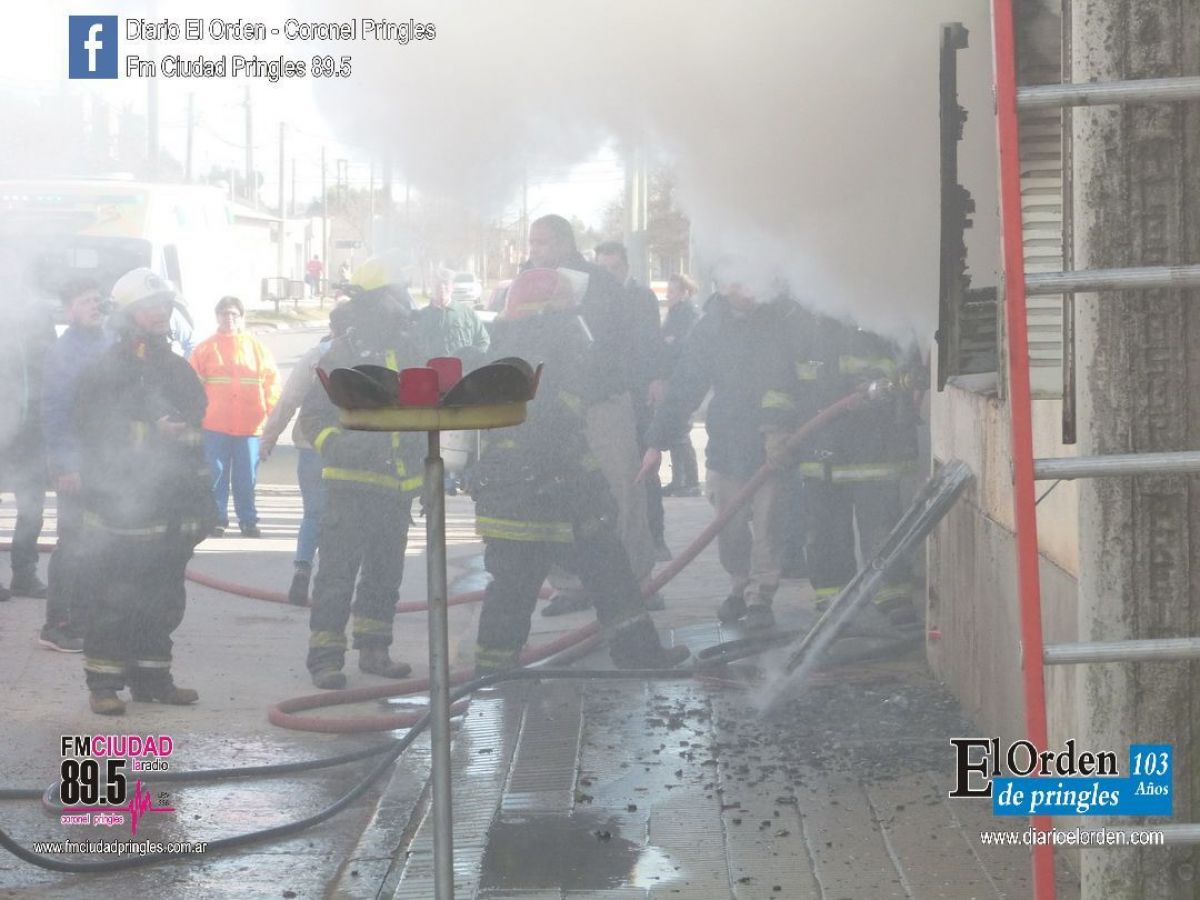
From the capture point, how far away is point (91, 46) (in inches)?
199

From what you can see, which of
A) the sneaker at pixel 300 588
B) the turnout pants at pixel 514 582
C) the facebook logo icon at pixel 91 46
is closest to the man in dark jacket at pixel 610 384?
the turnout pants at pixel 514 582

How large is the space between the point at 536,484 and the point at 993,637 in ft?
6.36

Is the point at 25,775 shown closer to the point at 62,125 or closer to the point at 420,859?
the point at 420,859

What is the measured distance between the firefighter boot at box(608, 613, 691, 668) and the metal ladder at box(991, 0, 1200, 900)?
12.8 feet

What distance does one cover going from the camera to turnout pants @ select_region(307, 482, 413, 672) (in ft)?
19.9

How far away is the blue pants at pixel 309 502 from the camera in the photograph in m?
7.71

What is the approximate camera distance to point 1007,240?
2.10 metres

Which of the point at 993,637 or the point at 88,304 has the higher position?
the point at 88,304

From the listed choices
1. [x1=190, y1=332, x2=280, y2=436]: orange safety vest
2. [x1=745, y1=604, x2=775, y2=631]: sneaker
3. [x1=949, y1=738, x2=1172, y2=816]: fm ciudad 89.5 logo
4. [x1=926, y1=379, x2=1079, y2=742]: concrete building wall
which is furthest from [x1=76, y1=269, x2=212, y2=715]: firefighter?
[x1=949, y1=738, x2=1172, y2=816]: fm ciudad 89.5 logo

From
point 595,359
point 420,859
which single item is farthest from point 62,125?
point 420,859

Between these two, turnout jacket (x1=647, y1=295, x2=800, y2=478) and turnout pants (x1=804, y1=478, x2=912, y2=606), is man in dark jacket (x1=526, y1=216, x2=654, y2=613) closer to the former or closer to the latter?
turnout jacket (x1=647, y1=295, x2=800, y2=478)

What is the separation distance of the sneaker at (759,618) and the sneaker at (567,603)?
1008 millimetres

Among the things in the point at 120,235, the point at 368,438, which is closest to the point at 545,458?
the point at 368,438

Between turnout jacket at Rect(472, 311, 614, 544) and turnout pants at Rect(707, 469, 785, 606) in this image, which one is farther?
turnout pants at Rect(707, 469, 785, 606)
